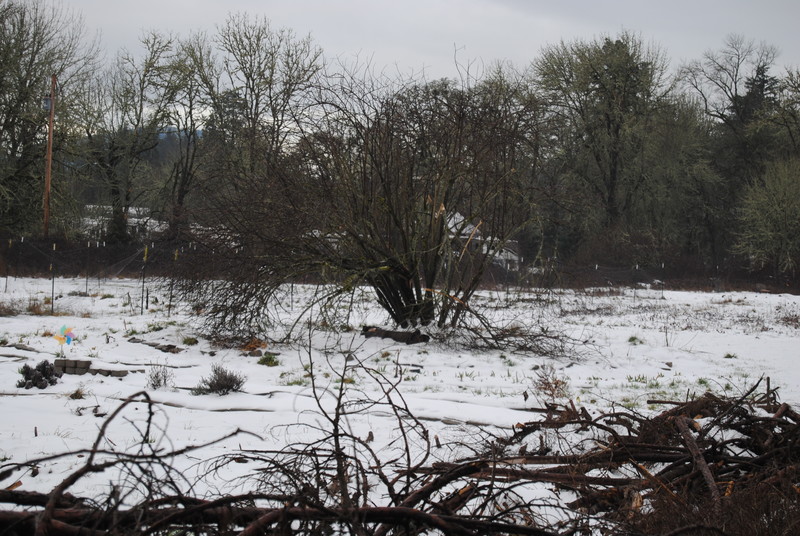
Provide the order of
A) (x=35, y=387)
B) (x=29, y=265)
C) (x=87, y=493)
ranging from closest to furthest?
1. (x=87, y=493)
2. (x=35, y=387)
3. (x=29, y=265)

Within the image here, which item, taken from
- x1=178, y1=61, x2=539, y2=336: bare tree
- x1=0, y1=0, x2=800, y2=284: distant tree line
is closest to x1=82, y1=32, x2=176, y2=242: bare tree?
x1=0, y1=0, x2=800, y2=284: distant tree line

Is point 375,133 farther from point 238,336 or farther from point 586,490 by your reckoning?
point 586,490

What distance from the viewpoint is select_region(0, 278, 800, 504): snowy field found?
4.89 m

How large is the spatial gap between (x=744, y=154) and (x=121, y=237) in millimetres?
35304

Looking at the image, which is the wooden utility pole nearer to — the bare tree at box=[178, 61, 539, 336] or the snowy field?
the snowy field

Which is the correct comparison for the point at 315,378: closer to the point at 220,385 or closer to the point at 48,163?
the point at 220,385

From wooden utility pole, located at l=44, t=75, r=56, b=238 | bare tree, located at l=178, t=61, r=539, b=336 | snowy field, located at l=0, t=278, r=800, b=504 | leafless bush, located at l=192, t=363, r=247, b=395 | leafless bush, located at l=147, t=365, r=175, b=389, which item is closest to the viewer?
snowy field, located at l=0, t=278, r=800, b=504

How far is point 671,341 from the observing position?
38.2ft

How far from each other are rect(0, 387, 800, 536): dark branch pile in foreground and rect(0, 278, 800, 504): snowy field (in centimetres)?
22

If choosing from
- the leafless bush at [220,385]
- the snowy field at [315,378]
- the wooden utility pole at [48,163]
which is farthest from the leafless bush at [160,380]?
the wooden utility pole at [48,163]

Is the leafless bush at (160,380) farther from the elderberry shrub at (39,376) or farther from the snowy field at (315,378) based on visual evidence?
the elderberry shrub at (39,376)

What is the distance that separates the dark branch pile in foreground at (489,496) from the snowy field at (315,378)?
0.73ft

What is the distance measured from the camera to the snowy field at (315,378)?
4.89 m

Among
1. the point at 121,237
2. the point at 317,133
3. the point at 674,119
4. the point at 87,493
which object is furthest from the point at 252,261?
the point at 674,119
